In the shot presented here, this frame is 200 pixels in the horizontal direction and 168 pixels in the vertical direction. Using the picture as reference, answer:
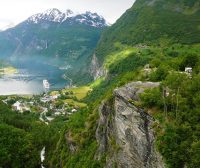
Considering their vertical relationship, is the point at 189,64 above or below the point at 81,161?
above

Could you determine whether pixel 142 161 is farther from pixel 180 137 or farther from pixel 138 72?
pixel 138 72

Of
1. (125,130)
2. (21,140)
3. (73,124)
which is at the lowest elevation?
(21,140)

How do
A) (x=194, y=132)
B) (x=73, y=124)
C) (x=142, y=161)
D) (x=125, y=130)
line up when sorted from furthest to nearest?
(x=73, y=124) → (x=125, y=130) → (x=142, y=161) → (x=194, y=132)

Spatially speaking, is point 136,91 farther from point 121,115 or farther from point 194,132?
point 194,132

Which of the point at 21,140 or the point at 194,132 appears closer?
the point at 194,132

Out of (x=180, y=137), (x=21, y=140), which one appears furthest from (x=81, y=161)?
(x=21, y=140)

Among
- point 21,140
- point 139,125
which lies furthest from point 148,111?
point 21,140

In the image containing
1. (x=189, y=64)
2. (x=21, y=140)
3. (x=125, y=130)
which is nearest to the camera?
(x=125, y=130)
